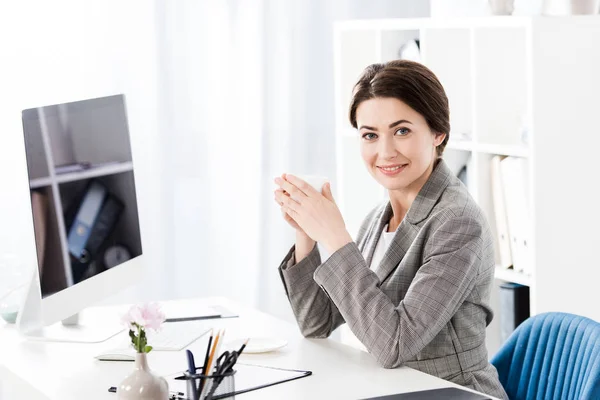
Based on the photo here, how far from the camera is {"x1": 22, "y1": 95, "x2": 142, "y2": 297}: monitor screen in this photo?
1858 mm

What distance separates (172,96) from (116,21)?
351 mm

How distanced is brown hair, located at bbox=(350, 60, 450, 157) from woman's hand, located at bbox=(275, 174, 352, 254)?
9.1 inches

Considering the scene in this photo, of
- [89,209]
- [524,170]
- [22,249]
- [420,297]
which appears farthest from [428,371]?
[22,249]

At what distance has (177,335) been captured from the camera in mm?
2041

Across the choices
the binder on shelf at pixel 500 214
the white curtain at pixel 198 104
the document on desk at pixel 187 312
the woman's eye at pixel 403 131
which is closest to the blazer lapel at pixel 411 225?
the woman's eye at pixel 403 131

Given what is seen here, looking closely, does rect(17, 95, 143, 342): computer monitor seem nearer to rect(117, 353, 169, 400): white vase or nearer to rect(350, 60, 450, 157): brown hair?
rect(117, 353, 169, 400): white vase

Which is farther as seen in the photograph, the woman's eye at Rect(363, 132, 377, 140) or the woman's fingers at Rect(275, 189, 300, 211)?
the woman's eye at Rect(363, 132, 377, 140)

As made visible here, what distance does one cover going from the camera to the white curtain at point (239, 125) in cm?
354

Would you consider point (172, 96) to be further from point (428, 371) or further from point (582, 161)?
point (428, 371)

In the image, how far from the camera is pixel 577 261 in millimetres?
2518

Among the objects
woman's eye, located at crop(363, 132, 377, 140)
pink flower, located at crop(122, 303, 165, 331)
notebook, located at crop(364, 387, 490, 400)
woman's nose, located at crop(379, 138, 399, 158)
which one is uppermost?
woman's eye, located at crop(363, 132, 377, 140)

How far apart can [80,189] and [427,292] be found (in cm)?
77

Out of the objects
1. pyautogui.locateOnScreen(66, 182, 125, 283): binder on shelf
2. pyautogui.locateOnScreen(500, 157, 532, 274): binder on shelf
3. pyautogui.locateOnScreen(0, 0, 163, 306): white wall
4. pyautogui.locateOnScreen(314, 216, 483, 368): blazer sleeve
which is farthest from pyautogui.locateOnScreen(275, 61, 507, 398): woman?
pyautogui.locateOnScreen(0, 0, 163, 306): white wall

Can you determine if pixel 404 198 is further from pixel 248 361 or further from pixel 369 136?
pixel 248 361
